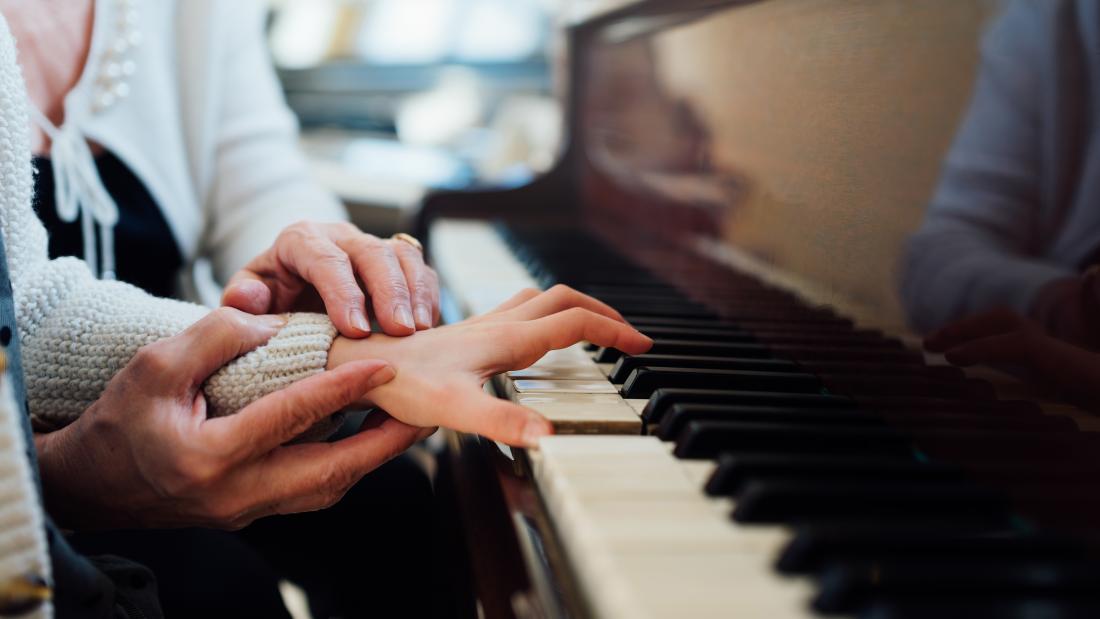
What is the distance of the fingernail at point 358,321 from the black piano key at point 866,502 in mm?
343

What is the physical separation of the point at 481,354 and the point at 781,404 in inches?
8.7

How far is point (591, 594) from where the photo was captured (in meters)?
0.39

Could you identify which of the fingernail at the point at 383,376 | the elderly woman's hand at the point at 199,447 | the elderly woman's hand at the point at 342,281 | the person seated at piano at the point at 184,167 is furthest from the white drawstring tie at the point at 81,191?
the fingernail at the point at 383,376

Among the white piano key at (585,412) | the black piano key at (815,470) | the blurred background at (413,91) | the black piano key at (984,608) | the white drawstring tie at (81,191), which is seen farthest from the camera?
the blurred background at (413,91)

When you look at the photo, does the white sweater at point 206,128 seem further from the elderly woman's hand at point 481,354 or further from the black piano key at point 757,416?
the black piano key at point 757,416

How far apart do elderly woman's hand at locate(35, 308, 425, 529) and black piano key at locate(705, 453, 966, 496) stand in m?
0.25

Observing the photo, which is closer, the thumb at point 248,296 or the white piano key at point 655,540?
the white piano key at point 655,540

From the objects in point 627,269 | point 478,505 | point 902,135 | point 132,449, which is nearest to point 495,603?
point 478,505

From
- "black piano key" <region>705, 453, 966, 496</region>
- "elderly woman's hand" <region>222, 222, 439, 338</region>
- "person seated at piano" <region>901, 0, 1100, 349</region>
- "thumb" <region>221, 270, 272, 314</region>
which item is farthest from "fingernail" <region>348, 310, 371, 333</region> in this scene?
"person seated at piano" <region>901, 0, 1100, 349</region>

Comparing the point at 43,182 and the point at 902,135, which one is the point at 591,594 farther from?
the point at 43,182

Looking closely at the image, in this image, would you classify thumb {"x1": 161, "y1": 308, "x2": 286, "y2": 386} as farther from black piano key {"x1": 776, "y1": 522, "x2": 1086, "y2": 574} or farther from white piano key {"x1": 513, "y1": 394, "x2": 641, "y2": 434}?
black piano key {"x1": 776, "y1": 522, "x2": 1086, "y2": 574}

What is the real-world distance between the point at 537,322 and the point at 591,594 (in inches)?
10.9

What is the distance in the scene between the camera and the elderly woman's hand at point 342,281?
670mm

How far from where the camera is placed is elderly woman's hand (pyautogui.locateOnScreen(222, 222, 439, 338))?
0.67m
